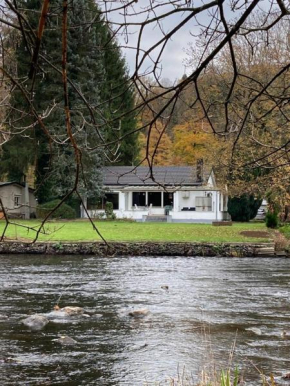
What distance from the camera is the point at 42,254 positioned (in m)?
26.4

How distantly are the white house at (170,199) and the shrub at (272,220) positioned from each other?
8.04 m

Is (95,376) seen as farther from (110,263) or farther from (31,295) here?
(110,263)

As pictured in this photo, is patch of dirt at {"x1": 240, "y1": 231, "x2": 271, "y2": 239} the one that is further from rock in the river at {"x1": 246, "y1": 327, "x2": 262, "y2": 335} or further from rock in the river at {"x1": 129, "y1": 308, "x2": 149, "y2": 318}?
rock in the river at {"x1": 246, "y1": 327, "x2": 262, "y2": 335}

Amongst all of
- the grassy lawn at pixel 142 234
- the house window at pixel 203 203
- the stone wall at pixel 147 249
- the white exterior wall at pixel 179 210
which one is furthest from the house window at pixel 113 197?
the stone wall at pixel 147 249

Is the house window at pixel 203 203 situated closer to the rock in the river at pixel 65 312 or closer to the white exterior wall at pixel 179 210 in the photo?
the white exterior wall at pixel 179 210

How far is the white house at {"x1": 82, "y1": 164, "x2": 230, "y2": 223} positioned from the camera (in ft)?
145

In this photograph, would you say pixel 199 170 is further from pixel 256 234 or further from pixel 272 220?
pixel 256 234

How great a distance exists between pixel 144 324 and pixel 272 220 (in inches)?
949

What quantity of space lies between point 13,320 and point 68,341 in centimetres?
216

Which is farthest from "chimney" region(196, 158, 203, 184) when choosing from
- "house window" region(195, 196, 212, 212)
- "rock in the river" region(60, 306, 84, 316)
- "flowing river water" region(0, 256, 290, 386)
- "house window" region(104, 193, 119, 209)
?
"rock in the river" region(60, 306, 84, 316)

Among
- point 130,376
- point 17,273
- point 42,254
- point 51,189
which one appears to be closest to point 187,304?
point 130,376

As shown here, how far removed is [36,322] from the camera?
1202cm

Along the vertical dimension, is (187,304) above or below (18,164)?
below

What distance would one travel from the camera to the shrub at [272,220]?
3471 cm
